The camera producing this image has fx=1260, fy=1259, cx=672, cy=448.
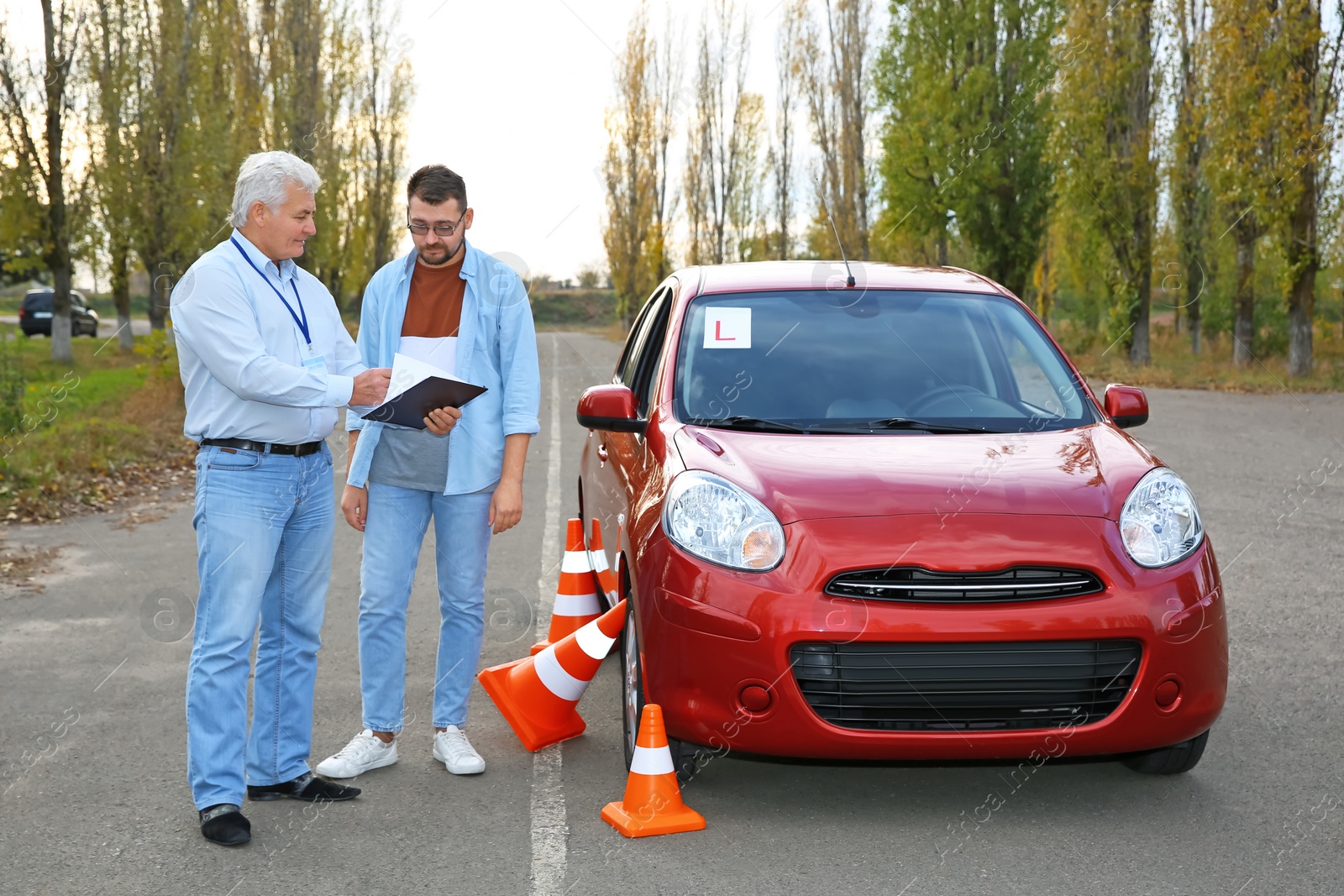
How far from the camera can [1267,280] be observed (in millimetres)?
36938

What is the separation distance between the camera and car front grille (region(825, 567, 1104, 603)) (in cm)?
372

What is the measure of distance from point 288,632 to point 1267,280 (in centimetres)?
3808

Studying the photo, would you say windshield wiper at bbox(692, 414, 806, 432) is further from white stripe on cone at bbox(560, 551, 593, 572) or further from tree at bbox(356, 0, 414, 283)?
tree at bbox(356, 0, 414, 283)

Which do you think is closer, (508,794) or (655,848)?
(655,848)

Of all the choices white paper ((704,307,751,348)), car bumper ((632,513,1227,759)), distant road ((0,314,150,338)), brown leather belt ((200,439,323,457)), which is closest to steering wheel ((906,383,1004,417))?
white paper ((704,307,751,348))

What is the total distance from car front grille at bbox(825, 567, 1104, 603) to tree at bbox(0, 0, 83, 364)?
26.4 meters

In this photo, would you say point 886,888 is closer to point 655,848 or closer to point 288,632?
point 655,848

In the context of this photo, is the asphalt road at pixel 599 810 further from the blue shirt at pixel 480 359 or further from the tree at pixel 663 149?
the tree at pixel 663 149

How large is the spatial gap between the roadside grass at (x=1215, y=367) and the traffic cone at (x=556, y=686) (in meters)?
16.1

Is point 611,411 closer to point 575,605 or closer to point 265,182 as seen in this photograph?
point 575,605

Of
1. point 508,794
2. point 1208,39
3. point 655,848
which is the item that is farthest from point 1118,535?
point 1208,39

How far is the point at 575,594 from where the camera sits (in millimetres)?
5523

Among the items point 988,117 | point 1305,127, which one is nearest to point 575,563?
point 1305,127

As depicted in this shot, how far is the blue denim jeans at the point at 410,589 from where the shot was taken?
176 inches
